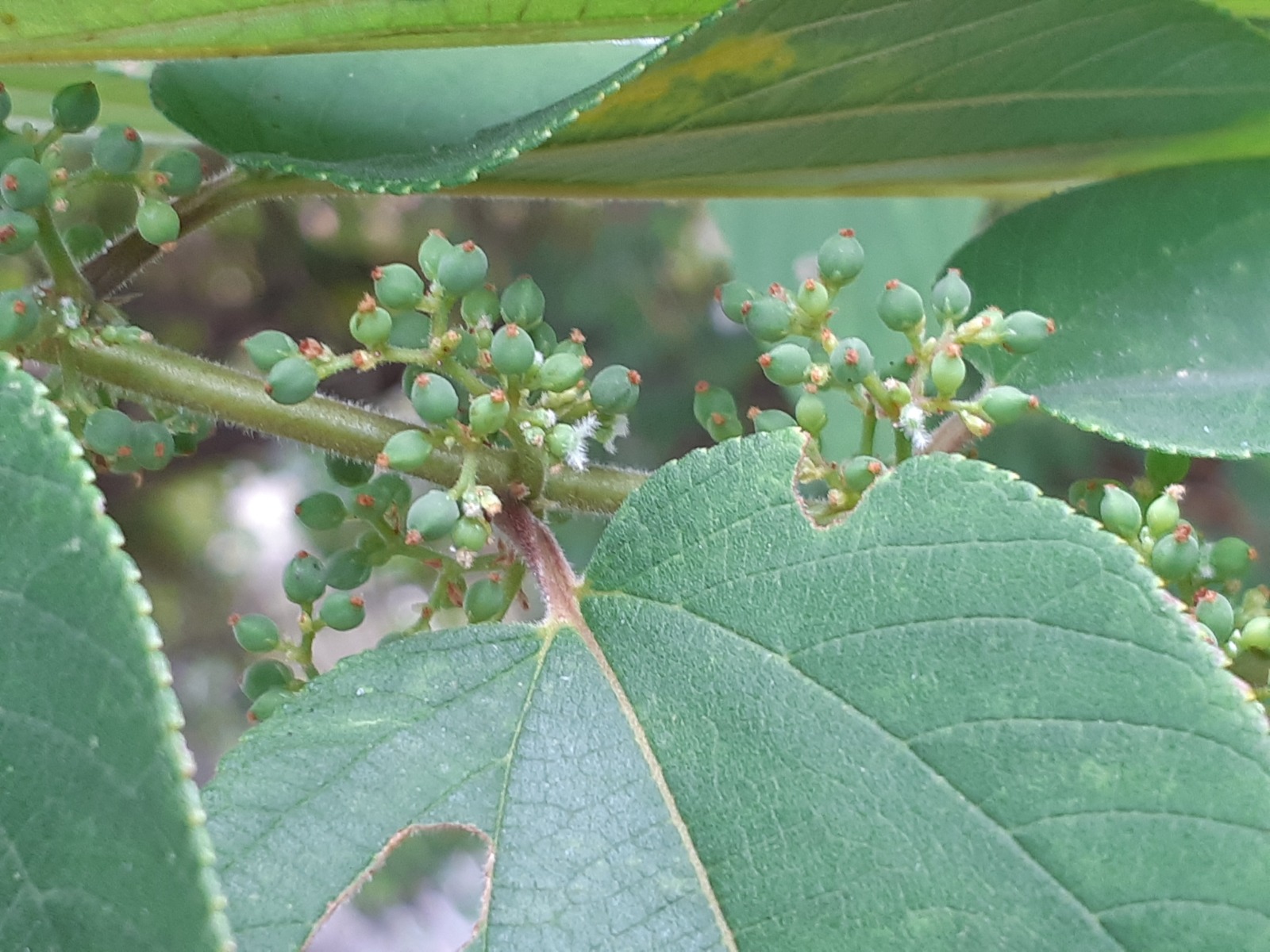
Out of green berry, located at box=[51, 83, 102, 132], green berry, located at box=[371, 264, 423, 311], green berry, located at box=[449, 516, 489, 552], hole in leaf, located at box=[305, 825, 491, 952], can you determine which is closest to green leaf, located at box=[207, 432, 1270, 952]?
green berry, located at box=[449, 516, 489, 552]

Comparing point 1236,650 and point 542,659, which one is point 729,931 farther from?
point 1236,650

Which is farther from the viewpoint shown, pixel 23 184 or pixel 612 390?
pixel 612 390

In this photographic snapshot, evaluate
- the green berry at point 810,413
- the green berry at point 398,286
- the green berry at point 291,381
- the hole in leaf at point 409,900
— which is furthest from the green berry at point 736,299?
the hole in leaf at point 409,900


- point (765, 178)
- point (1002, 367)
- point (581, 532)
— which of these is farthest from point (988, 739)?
point (581, 532)

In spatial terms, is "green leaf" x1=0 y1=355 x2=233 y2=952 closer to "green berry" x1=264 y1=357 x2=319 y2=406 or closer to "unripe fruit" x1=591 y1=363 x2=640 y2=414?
"green berry" x1=264 y1=357 x2=319 y2=406

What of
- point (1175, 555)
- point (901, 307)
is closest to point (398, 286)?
point (901, 307)

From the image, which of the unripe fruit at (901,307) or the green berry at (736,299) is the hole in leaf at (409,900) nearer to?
the green berry at (736,299)

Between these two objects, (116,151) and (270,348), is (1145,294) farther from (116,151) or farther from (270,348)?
(116,151)
